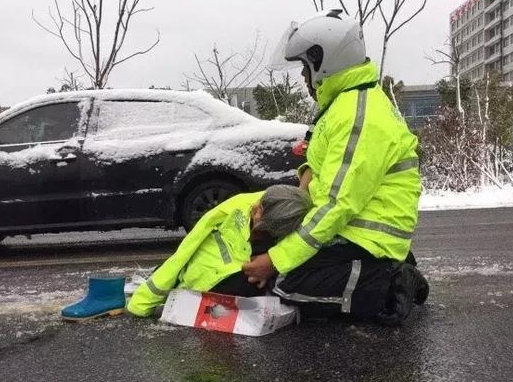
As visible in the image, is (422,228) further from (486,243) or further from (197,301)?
(197,301)

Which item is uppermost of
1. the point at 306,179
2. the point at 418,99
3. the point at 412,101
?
the point at 418,99

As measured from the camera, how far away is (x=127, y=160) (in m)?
5.72

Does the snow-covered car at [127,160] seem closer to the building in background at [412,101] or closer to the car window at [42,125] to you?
the car window at [42,125]

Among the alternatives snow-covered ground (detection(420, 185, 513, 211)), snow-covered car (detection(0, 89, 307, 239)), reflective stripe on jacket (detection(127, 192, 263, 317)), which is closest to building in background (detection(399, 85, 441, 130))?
snow-covered ground (detection(420, 185, 513, 211))

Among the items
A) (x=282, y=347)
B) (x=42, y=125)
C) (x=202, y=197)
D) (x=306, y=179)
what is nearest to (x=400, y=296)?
(x=282, y=347)

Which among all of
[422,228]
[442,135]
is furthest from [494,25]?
[422,228]

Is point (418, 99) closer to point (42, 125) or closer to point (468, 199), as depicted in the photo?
point (468, 199)

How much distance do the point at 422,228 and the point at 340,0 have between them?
7.56 metres

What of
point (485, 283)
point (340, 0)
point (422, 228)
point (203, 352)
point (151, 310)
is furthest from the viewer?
point (340, 0)

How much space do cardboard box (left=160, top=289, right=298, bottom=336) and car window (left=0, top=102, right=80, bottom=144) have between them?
10.6 ft

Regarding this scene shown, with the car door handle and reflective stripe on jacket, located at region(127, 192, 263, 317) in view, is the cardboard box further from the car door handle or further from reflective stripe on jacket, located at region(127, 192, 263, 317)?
the car door handle

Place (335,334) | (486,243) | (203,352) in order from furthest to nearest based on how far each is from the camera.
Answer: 1. (486,243)
2. (335,334)
3. (203,352)

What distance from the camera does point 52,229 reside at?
5.77 metres

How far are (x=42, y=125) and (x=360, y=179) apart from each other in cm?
403
